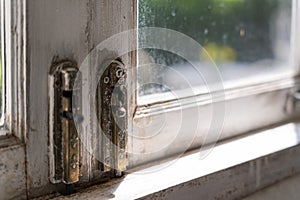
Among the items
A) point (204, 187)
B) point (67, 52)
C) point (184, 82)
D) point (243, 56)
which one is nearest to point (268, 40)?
point (243, 56)

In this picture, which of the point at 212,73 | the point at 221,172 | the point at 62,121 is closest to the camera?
the point at 62,121

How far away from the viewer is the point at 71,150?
64 cm

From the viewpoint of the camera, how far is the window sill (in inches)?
26.9

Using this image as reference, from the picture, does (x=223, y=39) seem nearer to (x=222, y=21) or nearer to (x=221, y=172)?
(x=222, y=21)

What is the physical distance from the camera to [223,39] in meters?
0.92

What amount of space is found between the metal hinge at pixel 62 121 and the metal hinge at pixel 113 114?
51 mm

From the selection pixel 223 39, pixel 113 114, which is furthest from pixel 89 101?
pixel 223 39

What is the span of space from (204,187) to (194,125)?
0.13 meters

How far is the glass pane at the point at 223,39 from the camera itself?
783 millimetres

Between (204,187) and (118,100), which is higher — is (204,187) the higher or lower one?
the lower one

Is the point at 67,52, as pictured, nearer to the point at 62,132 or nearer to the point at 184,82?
the point at 62,132

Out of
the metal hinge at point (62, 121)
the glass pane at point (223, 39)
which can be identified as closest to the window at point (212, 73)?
the glass pane at point (223, 39)

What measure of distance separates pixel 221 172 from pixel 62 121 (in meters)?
0.26

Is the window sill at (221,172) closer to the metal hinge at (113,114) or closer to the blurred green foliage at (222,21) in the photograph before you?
the metal hinge at (113,114)
